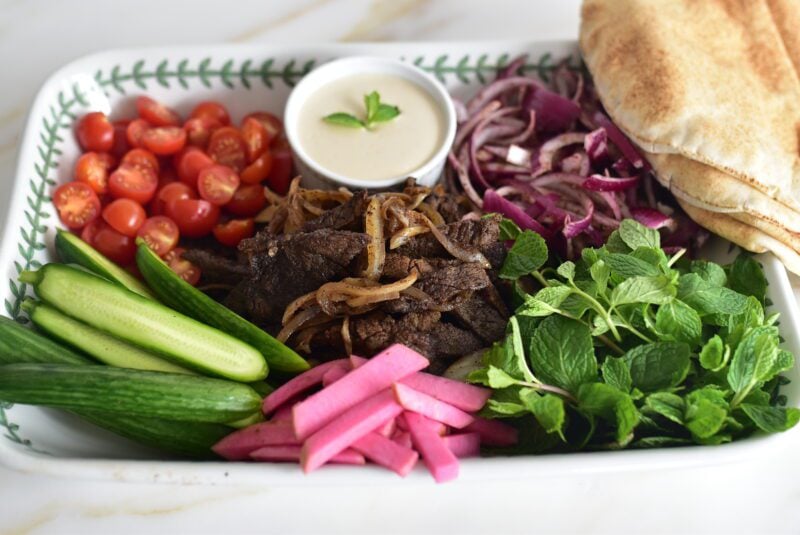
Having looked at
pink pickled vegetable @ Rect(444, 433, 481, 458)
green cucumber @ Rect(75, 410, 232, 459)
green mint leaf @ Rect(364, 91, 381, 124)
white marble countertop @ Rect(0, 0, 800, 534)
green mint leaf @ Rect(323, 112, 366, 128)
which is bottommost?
white marble countertop @ Rect(0, 0, 800, 534)

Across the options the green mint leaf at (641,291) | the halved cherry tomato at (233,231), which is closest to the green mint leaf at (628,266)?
the green mint leaf at (641,291)

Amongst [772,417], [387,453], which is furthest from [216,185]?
[772,417]

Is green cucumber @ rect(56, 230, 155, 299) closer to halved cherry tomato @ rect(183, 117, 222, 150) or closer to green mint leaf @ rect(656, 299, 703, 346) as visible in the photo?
halved cherry tomato @ rect(183, 117, 222, 150)

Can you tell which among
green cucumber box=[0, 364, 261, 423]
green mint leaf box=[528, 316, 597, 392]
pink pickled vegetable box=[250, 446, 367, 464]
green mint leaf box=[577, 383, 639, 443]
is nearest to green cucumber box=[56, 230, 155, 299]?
green cucumber box=[0, 364, 261, 423]

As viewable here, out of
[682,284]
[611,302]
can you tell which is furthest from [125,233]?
[682,284]

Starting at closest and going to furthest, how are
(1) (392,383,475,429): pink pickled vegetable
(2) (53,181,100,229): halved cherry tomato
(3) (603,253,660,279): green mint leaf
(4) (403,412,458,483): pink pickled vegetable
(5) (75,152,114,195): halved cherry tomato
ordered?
1. (4) (403,412,458,483): pink pickled vegetable
2. (1) (392,383,475,429): pink pickled vegetable
3. (3) (603,253,660,279): green mint leaf
4. (2) (53,181,100,229): halved cherry tomato
5. (5) (75,152,114,195): halved cherry tomato

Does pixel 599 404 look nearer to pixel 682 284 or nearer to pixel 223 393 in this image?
pixel 682 284

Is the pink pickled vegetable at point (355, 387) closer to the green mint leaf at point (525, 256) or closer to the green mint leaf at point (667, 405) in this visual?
the green mint leaf at point (525, 256)
